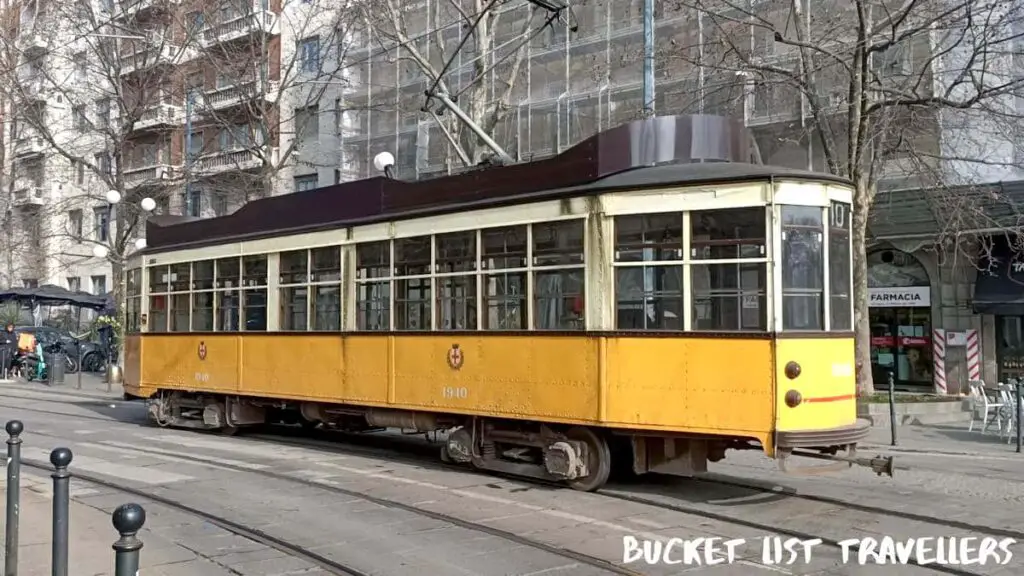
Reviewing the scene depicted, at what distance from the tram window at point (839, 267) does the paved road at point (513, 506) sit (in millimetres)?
1816

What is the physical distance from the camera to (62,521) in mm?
4812

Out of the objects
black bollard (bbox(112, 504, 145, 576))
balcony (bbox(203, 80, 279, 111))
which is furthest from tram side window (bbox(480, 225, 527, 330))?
balcony (bbox(203, 80, 279, 111))

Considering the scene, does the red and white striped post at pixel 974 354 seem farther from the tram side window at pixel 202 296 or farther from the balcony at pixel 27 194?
the balcony at pixel 27 194

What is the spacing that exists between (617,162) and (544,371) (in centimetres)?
227

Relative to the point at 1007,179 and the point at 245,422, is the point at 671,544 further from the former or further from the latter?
the point at 1007,179

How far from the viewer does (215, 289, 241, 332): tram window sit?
1305 cm

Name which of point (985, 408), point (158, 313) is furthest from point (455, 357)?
point (985, 408)

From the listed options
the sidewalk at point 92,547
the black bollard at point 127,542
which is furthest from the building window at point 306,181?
the black bollard at point 127,542

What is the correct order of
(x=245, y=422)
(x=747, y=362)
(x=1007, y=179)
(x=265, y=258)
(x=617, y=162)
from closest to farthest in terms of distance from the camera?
1. (x=747, y=362)
2. (x=617, y=162)
3. (x=265, y=258)
4. (x=245, y=422)
5. (x=1007, y=179)

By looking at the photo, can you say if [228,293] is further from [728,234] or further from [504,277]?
[728,234]

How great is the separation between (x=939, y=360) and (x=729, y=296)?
611 inches

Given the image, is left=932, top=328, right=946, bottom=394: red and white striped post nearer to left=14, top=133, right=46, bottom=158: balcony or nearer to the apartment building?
the apartment building

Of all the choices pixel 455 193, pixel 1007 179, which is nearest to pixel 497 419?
pixel 455 193

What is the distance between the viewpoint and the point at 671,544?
266 inches
